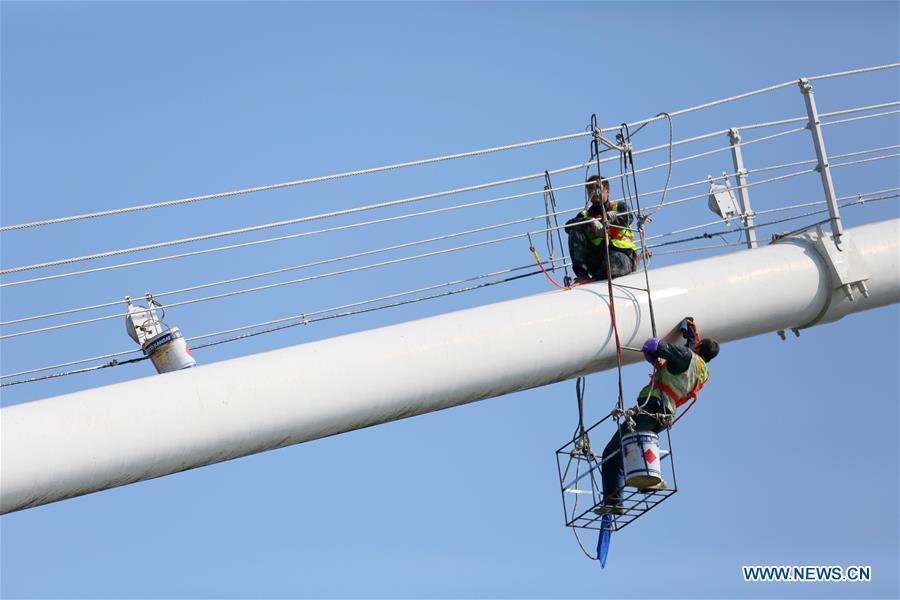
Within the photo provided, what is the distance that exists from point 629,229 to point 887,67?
8.40 feet

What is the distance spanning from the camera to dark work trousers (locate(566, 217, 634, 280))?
9945mm

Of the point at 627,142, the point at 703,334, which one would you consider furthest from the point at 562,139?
the point at 703,334

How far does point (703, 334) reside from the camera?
984cm

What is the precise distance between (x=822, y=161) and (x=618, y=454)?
8.71 ft

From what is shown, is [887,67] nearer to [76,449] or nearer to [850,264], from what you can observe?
[850,264]

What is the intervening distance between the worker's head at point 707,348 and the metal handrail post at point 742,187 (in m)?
1.04

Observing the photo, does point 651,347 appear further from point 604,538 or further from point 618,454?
point 604,538

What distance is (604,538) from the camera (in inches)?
395

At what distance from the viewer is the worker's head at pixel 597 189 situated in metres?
10.1

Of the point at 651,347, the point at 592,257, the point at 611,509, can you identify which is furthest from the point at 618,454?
the point at 592,257

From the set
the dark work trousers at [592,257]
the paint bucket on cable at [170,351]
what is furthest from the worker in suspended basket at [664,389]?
the paint bucket on cable at [170,351]

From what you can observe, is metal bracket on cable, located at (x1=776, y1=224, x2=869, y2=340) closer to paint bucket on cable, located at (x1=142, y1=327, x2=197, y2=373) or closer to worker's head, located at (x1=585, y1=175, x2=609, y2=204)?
worker's head, located at (x1=585, y1=175, x2=609, y2=204)

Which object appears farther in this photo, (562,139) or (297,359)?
(562,139)

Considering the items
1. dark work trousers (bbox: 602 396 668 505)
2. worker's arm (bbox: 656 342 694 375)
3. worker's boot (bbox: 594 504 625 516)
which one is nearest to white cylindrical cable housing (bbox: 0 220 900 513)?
worker's arm (bbox: 656 342 694 375)
